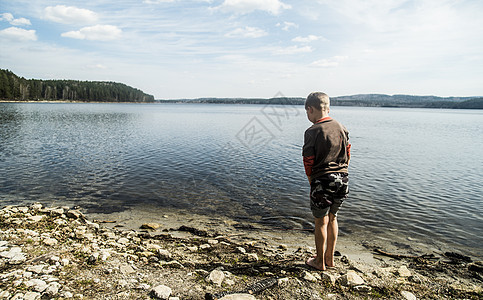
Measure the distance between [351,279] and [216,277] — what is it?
109 inches

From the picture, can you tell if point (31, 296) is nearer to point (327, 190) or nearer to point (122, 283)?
point (122, 283)

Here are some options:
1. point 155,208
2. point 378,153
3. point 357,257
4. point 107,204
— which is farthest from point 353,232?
point 378,153

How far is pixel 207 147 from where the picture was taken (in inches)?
1032

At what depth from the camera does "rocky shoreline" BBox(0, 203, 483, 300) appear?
189 inches

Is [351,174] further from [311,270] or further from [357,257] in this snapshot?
[311,270]

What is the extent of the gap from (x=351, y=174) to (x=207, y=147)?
1391 cm

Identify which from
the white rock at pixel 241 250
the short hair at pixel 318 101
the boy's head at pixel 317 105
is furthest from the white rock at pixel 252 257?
the short hair at pixel 318 101

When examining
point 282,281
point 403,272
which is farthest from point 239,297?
point 403,272

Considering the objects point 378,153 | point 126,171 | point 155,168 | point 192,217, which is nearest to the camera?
point 192,217

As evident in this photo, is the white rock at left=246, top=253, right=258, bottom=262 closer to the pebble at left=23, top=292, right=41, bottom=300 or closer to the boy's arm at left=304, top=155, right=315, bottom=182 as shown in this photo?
the boy's arm at left=304, top=155, right=315, bottom=182

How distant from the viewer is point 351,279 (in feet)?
17.8

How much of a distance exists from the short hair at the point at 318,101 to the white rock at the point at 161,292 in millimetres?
4386

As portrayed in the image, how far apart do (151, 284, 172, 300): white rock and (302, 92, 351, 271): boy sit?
314 centimetres

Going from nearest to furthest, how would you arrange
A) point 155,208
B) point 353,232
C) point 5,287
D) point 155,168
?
point 5,287, point 353,232, point 155,208, point 155,168
